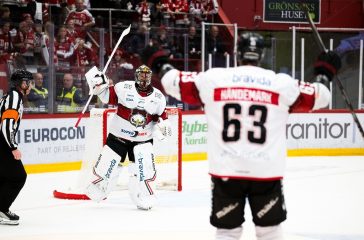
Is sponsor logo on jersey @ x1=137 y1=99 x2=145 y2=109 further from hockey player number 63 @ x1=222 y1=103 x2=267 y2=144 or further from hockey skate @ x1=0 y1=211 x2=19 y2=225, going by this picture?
hockey player number 63 @ x1=222 y1=103 x2=267 y2=144

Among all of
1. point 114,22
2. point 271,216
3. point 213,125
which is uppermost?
point 114,22

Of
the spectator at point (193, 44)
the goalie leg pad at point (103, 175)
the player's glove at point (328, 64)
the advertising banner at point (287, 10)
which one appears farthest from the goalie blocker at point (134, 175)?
the advertising banner at point (287, 10)

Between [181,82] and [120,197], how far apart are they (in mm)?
4897

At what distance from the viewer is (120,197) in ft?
29.5

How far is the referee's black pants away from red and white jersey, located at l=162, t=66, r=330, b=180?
3.03m

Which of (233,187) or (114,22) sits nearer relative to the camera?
(233,187)

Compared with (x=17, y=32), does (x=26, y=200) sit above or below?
below

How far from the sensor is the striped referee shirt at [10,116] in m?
6.71

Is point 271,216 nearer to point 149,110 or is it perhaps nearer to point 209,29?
point 149,110

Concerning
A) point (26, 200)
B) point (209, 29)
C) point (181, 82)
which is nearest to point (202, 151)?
point (209, 29)

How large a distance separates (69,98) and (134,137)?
3.87 metres

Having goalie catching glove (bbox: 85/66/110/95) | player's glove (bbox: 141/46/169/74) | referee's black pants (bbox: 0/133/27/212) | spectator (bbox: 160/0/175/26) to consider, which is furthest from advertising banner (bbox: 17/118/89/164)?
player's glove (bbox: 141/46/169/74)

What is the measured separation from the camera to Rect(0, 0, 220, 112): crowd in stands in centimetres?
1113

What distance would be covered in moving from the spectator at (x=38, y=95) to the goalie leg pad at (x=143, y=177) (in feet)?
11.5
